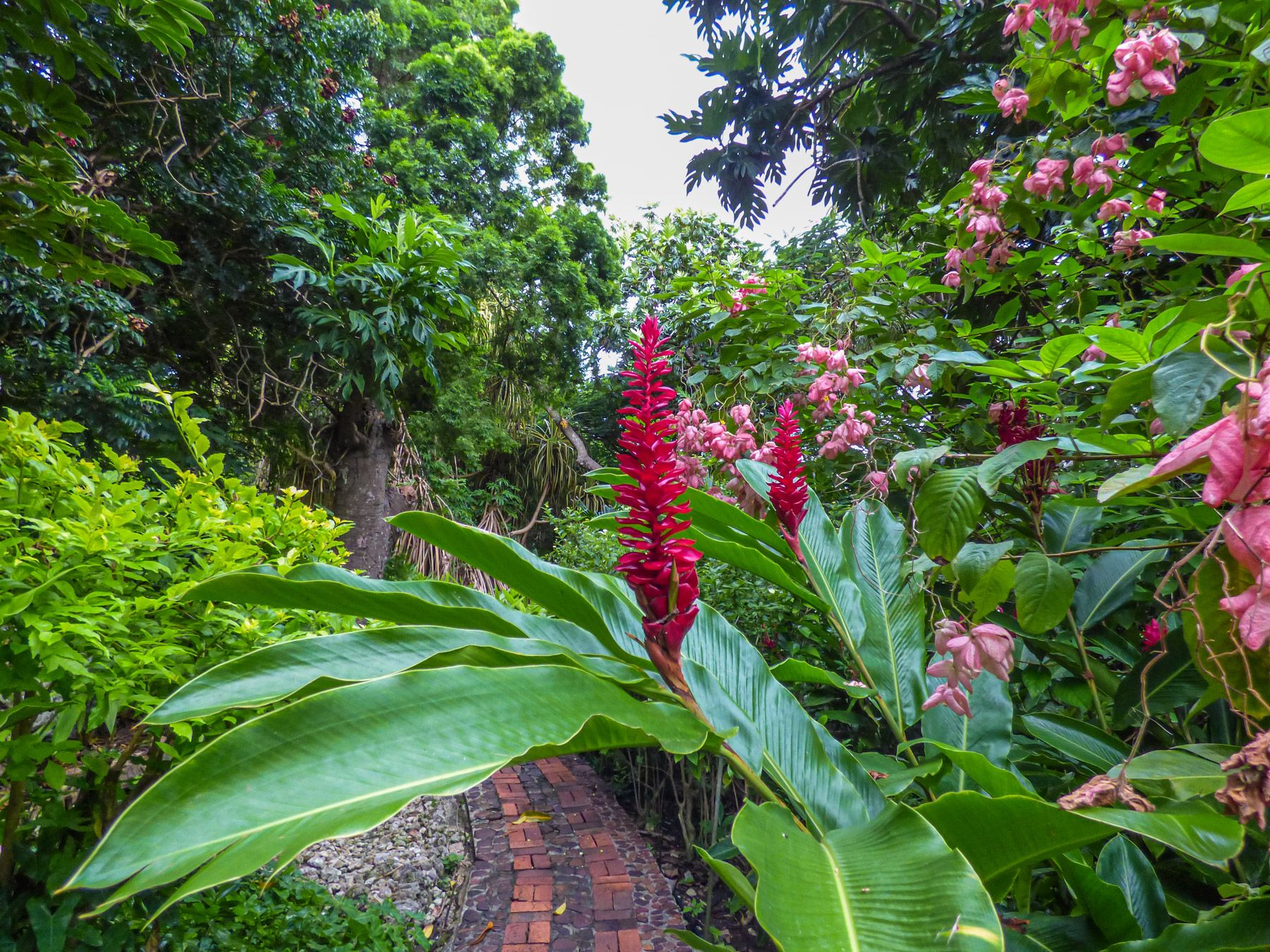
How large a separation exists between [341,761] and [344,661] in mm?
201

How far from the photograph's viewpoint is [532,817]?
9.33ft

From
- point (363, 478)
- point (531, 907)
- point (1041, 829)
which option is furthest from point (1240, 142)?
point (363, 478)

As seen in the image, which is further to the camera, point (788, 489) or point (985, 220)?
point (985, 220)

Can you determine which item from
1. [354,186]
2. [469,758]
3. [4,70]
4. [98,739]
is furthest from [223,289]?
[469,758]

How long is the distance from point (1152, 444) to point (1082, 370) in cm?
19

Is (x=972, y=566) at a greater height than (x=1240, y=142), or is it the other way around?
(x=1240, y=142)

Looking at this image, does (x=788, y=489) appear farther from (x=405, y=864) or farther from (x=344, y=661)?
(x=405, y=864)

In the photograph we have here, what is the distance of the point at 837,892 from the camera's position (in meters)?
0.47

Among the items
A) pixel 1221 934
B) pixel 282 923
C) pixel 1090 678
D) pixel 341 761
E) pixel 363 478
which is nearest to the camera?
pixel 341 761

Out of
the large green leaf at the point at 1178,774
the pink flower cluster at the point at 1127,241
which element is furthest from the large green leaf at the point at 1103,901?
the pink flower cluster at the point at 1127,241

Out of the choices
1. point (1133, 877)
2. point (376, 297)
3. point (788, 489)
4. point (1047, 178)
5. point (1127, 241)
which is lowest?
point (1133, 877)

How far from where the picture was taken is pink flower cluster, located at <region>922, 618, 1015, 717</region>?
729 millimetres

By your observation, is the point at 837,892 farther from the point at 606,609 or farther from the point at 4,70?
the point at 4,70

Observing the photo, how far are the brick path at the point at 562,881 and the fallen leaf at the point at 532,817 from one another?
23 millimetres
